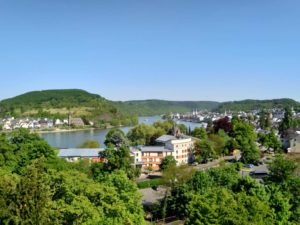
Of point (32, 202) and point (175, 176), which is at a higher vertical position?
point (32, 202)

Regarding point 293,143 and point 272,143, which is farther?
point 293,143

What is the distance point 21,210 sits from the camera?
8430 millimetres

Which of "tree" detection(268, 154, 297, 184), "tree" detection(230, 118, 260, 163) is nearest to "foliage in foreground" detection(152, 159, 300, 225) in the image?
"tree" detection(268, 154, 297, 184)

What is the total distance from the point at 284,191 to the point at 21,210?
9.73 meters

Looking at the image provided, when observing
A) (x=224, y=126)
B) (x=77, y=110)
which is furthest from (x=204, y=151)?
(x=77, y=110)

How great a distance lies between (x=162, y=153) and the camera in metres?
29.6

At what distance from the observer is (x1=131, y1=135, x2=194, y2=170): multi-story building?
2917 centimetres

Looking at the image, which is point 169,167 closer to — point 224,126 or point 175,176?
point 175,176

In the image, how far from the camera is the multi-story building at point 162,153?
29.2m

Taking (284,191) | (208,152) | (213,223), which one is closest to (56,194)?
(213,223)

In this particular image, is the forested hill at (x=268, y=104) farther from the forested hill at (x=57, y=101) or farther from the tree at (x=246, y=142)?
the tree at (x=246, y=142)

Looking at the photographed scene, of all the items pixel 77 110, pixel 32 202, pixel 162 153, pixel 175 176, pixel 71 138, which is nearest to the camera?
pixel 32 202

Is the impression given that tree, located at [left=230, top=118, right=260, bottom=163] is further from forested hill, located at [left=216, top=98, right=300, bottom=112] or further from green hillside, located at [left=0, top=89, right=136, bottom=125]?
forested hill, located at [left=216, top=98, right=300, bottom=112]

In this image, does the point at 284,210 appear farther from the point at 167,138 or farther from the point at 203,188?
the point at 167,138
